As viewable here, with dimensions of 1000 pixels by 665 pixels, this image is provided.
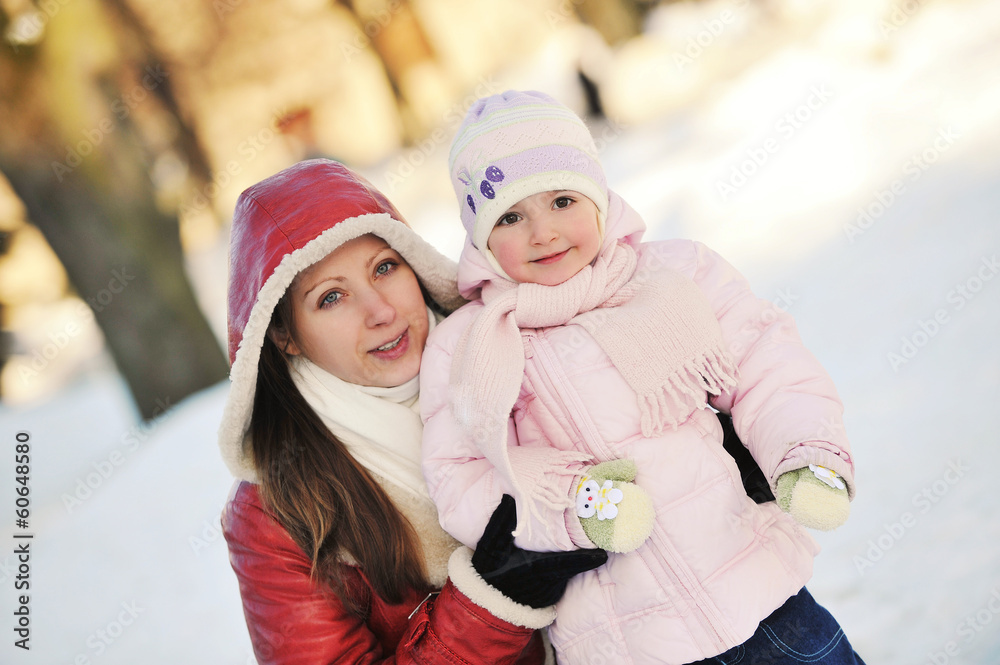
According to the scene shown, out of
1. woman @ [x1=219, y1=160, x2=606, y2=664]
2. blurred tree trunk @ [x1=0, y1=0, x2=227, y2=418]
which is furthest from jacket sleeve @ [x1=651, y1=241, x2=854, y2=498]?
blurred tree trunk @ [x1=0, y1=0, x2=227, y2=418]

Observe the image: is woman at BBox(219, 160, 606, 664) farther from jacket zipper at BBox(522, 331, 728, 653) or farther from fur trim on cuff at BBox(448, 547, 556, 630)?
jacket zipper at BBox(522, 331, 728, 653)

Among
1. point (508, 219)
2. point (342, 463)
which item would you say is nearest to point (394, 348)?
point (342, 463)

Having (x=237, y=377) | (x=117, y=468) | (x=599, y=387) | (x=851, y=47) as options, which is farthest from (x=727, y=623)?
(x=851, y=47)

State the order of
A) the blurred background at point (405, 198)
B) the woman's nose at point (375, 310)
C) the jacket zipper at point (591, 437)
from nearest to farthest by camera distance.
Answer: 1. the jacket zipper at point (591, 437)
2. the woman's nose at point (375, 310)
3. the blurred background at point (405, 198)

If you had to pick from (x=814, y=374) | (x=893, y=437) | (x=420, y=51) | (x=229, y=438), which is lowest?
(x=893, y=437)

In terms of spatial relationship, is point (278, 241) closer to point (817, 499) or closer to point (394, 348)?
point (394, 348)

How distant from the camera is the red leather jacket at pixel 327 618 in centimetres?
128

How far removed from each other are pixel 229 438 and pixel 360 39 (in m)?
3.75

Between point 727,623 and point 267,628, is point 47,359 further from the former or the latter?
point 727,623

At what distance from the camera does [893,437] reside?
9.00 ft

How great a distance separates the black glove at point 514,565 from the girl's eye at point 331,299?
0.53 m

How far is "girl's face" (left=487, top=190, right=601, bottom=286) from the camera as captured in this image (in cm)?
134

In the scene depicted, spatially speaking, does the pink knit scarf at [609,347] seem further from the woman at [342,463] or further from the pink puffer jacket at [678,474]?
the woman at [342,463]

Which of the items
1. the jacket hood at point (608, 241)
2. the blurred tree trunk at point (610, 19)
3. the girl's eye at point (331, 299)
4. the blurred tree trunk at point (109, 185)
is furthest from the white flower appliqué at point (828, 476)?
the blurred tree trunk at point (610, 19)
